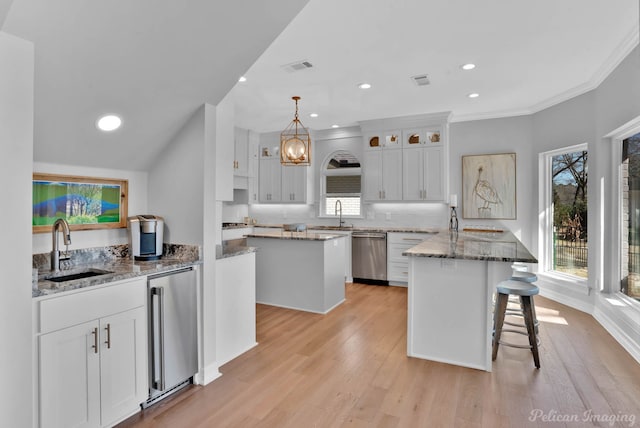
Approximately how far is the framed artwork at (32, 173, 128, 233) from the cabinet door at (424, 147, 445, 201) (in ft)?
14.7

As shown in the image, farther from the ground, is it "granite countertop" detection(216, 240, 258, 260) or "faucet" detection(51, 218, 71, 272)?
"faucet" detection(51, 218, 71, 272)

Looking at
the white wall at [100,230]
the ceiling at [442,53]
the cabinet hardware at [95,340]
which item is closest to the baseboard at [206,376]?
the cabinet hardware at [95,340]

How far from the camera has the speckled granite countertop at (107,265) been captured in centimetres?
178

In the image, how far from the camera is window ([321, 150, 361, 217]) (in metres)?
6.56

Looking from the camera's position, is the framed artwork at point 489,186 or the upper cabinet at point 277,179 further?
the upper cabinet at point 277,179

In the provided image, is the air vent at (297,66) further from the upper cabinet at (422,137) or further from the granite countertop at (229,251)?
the upper cabinet at (422,137)

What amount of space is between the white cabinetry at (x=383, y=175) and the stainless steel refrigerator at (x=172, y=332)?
4.16 metres

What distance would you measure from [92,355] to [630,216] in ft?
15.3

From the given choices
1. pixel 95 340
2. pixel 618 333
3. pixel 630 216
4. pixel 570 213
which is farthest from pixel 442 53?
pixel 95 340

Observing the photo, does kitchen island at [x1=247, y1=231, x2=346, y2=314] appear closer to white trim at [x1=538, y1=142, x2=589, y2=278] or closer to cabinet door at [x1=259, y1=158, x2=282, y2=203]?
cabinet door at [x1=259, y1=158, x2=282, y2=203]

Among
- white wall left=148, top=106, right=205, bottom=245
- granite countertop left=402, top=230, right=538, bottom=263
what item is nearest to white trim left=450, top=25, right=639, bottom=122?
granite countertop left=402, top=230, right=538, bottom=263

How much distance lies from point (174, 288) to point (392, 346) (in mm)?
1938

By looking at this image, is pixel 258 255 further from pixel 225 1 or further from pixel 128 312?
pixel 225 1

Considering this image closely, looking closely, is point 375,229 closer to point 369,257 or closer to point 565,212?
point 369,257
